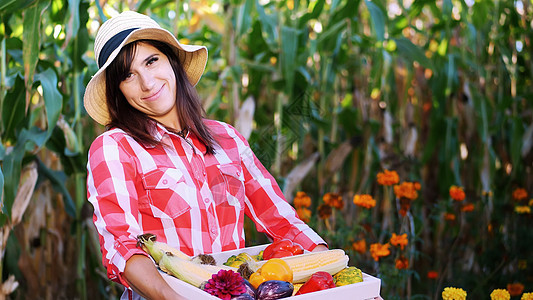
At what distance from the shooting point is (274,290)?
1044mm

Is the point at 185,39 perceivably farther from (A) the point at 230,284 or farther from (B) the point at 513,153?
(A) the point at 230,284

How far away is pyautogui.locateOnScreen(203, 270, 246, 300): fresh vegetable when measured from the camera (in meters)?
1.02

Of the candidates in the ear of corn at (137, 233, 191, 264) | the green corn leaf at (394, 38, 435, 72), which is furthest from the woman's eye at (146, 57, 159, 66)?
the green corn leaf at (394, 38, 435, 72)

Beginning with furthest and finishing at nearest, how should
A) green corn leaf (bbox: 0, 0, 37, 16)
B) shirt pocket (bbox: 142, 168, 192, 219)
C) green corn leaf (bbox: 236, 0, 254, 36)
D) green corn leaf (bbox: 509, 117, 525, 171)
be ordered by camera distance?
green corn leaf (bbox: 509, 117, 525, 171)
green corn leaf (bbox: 236, 0, 254, 36)
green corn leaf (bbox: 0, 0, 37, 16)
shirt pocket (bbox: 142, 168, 192, 219)

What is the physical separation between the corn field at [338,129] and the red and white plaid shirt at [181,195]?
0.69m

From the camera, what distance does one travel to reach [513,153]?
3.23m

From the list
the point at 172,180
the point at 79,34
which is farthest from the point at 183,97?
the point at 79,34

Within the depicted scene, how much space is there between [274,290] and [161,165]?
19.3 inches

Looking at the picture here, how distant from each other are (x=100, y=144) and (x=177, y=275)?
1.24 ft

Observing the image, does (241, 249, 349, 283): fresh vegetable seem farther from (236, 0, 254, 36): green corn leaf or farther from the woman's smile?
(236, 0, 254, 36): green corn leaf

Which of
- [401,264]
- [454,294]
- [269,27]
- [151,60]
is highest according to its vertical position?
[269,27]

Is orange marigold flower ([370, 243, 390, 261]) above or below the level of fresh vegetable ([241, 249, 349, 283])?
below

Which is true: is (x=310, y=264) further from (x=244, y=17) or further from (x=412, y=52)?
(x=412, y=52)

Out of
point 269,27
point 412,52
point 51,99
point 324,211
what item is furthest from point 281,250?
point 412,52
